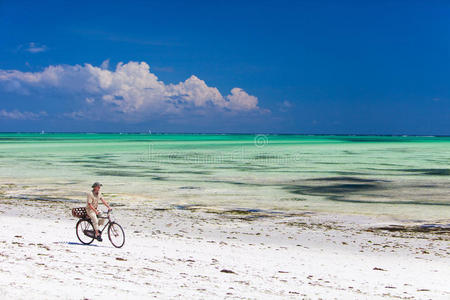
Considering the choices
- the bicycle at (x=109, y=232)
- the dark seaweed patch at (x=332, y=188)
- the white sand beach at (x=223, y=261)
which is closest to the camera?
the white sand beach at (x=223, y=261)

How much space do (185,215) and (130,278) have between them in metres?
10.4

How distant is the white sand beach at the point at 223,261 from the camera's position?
31.0 ft

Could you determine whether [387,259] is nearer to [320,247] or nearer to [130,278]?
[320,247]

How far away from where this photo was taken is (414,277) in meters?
11.2

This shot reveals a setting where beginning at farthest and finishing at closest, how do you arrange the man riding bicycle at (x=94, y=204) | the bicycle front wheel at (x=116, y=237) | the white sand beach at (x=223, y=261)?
the bicycle front wheel at (x=116, y=237) < the man riding bicycle at (x=94, y=204) < the white sand beach at (x=223, y=261)

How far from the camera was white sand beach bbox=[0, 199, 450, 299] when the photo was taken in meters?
9.45

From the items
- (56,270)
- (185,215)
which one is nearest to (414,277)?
(56,270)

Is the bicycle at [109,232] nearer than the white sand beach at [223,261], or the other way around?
the white sand beach at [223,261]

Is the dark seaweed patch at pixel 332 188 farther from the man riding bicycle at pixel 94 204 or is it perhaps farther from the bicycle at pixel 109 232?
the man riding bicycle at pixel 94 204

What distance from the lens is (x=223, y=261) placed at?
12094 millimetres

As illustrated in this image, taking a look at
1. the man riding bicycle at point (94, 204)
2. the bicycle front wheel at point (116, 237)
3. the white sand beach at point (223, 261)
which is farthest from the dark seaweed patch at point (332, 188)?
the man riding bicycle at point (94, 204)

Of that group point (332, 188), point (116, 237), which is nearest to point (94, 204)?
point (116, 237)

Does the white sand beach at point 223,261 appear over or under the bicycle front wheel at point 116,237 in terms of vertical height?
under

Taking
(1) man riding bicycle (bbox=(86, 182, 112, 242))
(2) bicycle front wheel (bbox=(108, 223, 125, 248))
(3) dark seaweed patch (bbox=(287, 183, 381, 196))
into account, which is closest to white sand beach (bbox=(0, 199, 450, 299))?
(2) bicycle front wheel (bbox=(108, 223, 125, 248))
